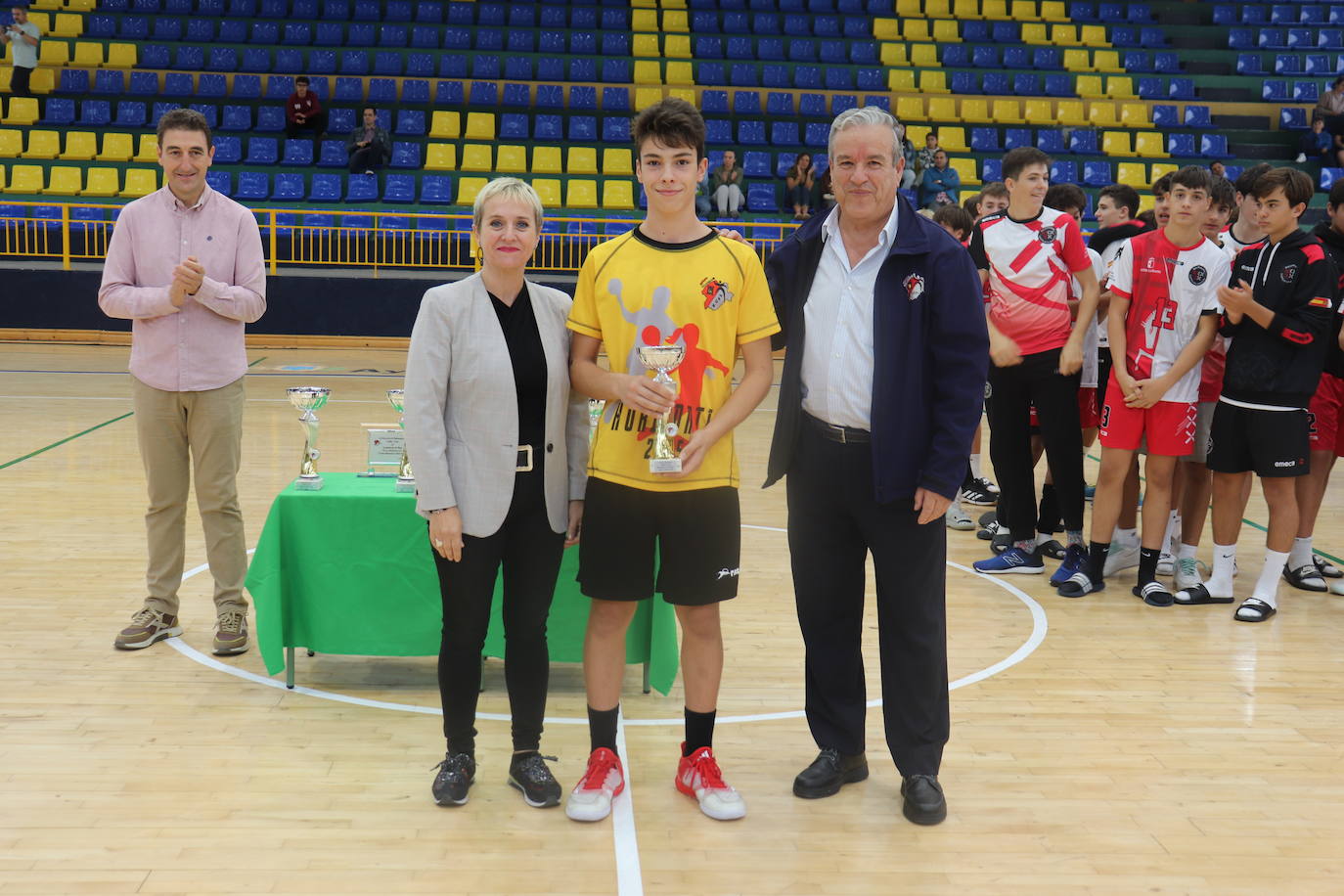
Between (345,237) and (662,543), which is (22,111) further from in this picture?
(662,543)

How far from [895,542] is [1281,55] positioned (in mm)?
18098

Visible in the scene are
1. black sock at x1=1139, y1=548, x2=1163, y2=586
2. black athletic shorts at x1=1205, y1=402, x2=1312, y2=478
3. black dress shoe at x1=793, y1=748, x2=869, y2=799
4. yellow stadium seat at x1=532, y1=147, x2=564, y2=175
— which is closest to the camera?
black dress shoe at x1=793, y1=748, x2=869, y2=799

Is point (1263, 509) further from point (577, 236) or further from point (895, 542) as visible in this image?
point (577, 236)

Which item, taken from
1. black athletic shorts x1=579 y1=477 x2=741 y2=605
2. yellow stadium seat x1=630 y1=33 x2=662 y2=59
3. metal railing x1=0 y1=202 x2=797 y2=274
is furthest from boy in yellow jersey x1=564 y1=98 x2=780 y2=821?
yellow stadium seat x1=630 y1=33 x2=662 y2=59

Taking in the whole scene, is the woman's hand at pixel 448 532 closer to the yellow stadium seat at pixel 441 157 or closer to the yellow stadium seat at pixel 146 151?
the yellow stadium seat at pixel 441 157

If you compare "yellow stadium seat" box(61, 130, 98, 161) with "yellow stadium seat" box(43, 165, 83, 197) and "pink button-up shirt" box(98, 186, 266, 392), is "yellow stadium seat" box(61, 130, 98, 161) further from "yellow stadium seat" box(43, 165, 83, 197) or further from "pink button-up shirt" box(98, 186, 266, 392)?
"pink button-up shirt" box(98, 186, 266, 392)

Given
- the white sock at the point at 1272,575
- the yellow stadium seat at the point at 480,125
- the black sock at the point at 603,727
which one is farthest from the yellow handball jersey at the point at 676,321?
the yellow stadium seat at the point at 480,125

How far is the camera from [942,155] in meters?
14.2

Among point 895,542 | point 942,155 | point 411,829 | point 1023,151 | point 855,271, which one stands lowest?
point 411,829

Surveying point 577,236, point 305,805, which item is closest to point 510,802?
point 305,805

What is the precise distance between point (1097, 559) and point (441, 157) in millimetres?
11599

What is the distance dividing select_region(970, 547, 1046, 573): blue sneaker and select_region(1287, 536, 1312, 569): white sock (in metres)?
1.13

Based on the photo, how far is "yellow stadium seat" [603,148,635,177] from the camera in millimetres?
15109

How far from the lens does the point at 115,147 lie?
14.8 metres
